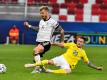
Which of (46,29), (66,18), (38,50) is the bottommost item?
(66,18)

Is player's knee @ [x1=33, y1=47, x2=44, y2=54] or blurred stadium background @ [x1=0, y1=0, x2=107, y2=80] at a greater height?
player's knee @ [x1=33, y1=47, x2=44, y2=54]

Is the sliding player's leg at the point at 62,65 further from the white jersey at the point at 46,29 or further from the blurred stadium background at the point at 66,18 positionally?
the blurred stadium background at the point at 66,18

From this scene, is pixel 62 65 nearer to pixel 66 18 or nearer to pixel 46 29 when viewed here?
pixel 46 29

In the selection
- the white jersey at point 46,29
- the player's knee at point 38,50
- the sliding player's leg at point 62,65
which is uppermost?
the white jersey at point 46,29

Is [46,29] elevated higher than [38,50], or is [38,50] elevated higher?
[46,29]

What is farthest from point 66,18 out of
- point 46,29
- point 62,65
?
point 62,65

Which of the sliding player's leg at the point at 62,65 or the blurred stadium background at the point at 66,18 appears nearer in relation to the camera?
the sliding player's leg at the point at 62,65

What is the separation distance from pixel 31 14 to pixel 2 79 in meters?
17.5

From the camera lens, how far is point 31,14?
92.1 ft

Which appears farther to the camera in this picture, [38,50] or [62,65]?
[38,50]

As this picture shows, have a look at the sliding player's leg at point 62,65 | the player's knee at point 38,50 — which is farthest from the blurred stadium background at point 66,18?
the sliding player's leg at point 62,65

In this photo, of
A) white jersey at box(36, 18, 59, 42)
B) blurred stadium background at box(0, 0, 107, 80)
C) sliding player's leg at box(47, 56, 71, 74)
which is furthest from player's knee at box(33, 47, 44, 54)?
blurred stadium background at box(0, 0, 107, 80)

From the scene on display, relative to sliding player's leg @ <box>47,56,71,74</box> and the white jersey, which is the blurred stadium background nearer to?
the white jersey

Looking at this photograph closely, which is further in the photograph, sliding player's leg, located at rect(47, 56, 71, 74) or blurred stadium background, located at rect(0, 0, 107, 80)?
blurred stadium background, located at rect(0, 0, 107, 80)
